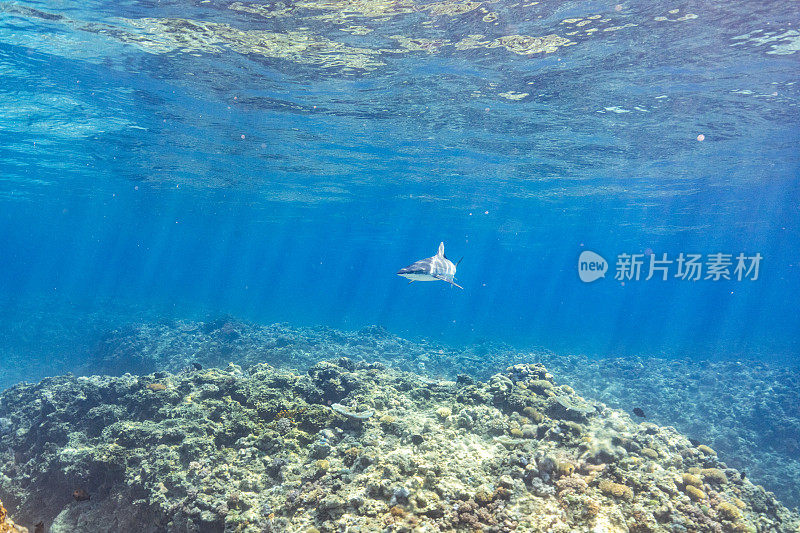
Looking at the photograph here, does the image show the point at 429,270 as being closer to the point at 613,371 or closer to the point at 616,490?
the point at 616,490

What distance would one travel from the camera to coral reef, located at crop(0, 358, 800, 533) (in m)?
4.88

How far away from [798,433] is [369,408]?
17541 mm

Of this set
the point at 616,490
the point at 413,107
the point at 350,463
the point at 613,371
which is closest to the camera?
the point at 616,490

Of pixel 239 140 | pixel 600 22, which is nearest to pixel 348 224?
pixel 239 140

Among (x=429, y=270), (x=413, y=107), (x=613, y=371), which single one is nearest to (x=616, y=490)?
(x=429, y=270)

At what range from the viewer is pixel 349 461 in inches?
234

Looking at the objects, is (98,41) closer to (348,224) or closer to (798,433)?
(798,433)

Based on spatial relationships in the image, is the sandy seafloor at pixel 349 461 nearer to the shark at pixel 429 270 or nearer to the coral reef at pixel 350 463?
the coral reef at pixel 350 463

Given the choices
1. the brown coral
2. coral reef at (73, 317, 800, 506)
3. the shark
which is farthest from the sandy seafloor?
coral reef at (73, 317, 800, 506)

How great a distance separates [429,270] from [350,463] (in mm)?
3664

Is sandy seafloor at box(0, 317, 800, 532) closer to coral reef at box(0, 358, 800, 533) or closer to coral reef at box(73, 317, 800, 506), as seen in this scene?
coral reef at box(0, 358, 800, 533)

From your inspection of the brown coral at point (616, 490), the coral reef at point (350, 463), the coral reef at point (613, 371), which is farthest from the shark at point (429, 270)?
the coral reef at point (613, 371)

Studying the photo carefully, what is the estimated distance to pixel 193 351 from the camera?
1916cm

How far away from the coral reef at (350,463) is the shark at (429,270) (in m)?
2.57
